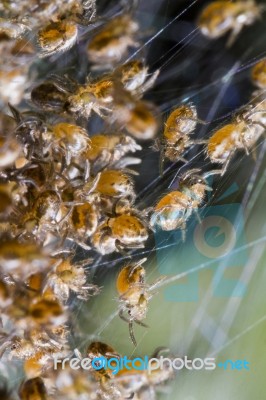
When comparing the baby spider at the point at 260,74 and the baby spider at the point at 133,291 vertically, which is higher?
the baby spider at the point at 260,74

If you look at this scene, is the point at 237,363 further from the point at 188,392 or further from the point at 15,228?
the point at 15,228

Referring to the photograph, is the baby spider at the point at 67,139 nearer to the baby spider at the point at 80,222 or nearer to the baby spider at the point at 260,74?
the baby spider at the point at 80,222

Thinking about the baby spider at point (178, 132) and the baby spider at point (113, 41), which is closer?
the baby spider at point (113, 41)

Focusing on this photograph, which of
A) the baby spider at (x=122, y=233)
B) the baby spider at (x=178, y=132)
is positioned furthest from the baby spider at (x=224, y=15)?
the baby spider at (x=122, y=233)

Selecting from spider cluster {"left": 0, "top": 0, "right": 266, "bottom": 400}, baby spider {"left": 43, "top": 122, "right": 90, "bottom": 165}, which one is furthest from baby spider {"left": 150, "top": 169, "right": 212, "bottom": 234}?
baby spider {"left": 43, "top": 122, "right": 90, "bottom": 165}

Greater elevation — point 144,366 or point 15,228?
point 15,228

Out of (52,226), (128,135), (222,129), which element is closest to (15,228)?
(52,226)
